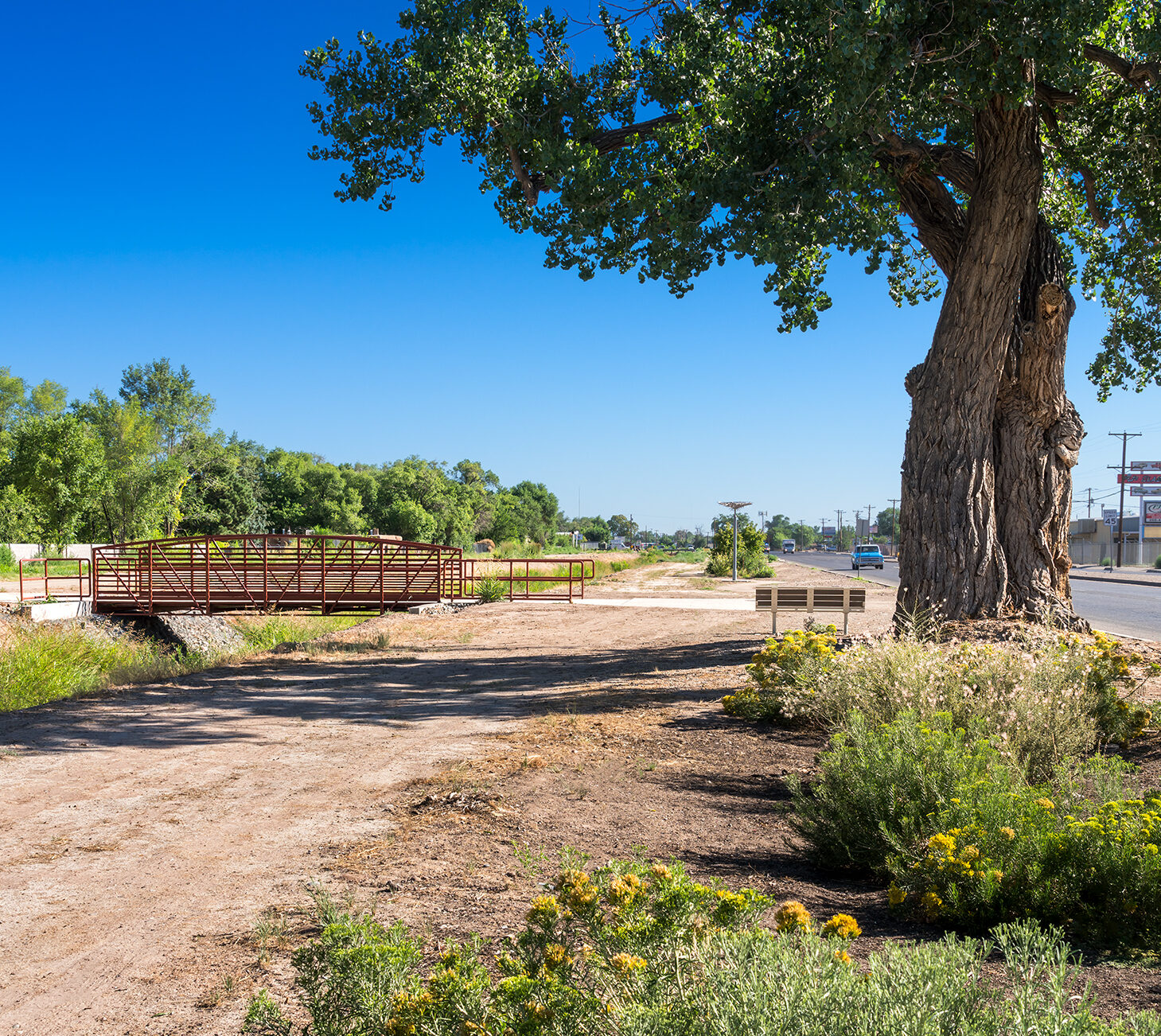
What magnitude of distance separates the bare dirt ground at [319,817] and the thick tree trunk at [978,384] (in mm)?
2880

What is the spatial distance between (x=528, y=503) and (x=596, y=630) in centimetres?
9906

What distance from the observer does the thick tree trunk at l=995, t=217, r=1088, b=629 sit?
9508 mm

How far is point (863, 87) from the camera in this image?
7379 mm

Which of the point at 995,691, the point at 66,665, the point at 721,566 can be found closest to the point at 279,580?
the point at 66,665

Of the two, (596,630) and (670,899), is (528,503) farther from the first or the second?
(670,899)

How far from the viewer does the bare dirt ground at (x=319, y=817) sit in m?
2.99

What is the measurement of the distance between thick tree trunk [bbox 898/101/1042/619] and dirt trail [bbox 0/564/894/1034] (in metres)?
3.07

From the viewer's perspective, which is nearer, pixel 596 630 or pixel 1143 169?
pixel 1143 169

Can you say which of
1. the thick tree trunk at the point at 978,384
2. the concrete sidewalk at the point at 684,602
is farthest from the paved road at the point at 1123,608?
the thick tree trunk at the point at 978,384

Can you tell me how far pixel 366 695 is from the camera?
9.30 m

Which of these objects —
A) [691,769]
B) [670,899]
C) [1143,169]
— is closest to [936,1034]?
[670,899]

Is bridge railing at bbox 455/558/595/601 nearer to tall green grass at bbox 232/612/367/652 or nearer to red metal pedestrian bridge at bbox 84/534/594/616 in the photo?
red metal pedestrian bridge at bbox 84/534/594/616

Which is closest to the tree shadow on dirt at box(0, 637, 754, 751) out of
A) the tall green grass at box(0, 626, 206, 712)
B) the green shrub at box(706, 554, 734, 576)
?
the tall green grass at box(0, 626, 206, 712)

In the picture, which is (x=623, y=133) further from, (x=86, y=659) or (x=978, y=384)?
(x=86, y=659)
